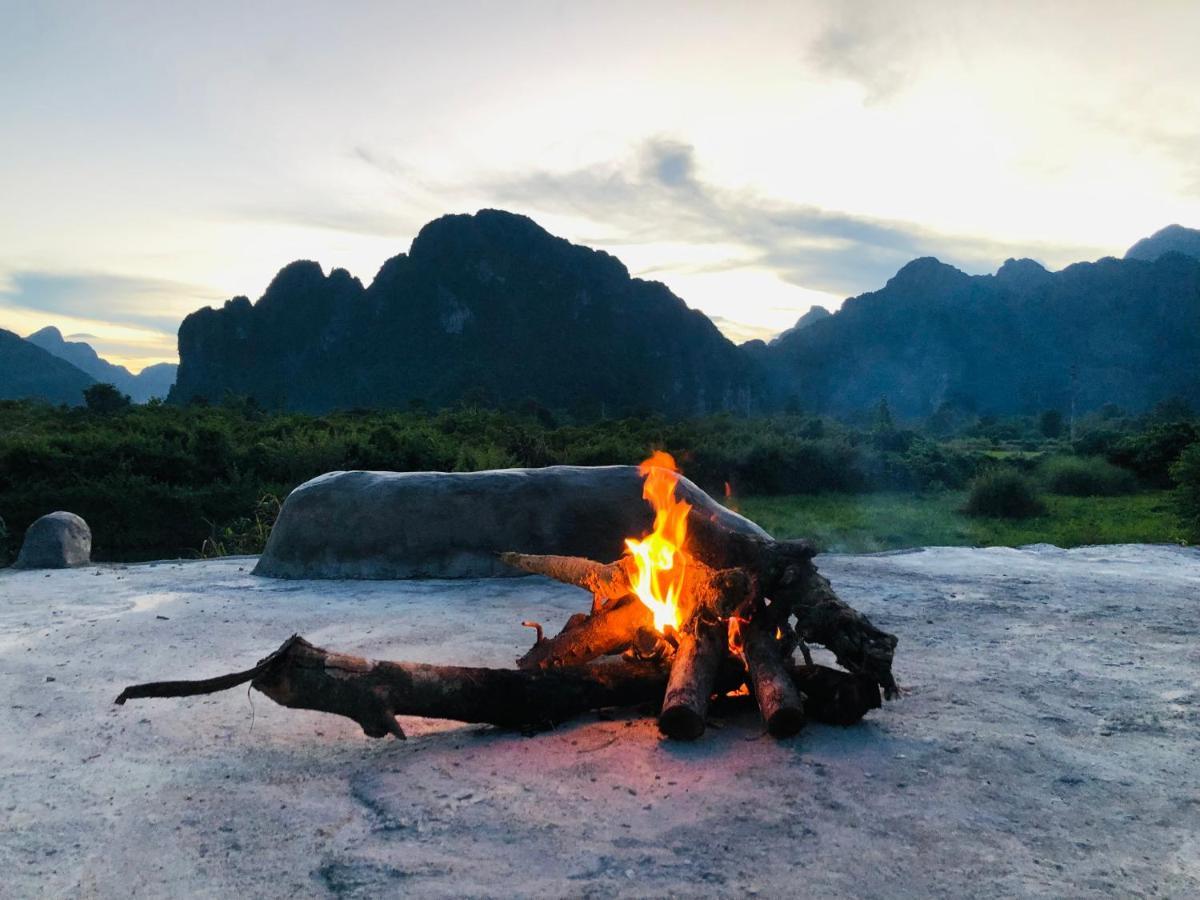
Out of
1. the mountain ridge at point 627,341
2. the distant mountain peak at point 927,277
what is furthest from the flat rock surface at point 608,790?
the distant mountain peak at point 927,277

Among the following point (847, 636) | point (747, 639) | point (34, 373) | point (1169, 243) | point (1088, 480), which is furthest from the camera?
point (1169, 243)

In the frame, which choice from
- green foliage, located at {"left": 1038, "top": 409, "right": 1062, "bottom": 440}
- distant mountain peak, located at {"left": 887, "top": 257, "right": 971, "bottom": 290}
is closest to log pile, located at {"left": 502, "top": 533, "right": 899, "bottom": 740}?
green foliage, located at {"left": 1038, "top": 409, "right": 1062, "bottom": 440}

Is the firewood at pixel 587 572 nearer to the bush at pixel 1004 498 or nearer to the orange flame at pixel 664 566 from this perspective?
the orange flame at pixel 664 566

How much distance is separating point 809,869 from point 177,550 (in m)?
14.3

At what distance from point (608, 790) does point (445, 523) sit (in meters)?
4.75

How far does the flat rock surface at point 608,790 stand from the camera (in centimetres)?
246

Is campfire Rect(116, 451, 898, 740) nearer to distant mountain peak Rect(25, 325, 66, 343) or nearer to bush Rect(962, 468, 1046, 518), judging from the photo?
bush Rect(962, 468, 1046, 518)

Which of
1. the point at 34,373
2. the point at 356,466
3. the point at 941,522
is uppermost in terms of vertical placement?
the point at 34,373

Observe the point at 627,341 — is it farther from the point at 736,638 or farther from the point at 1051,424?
the point at 736,638

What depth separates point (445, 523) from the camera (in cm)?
747

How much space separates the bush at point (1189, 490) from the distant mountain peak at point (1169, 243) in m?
145

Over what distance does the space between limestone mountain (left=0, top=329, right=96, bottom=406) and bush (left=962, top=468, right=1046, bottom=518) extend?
85.0 meters

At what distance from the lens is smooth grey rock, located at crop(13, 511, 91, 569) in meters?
8.34

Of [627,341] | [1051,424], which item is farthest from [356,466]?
[627,341]
